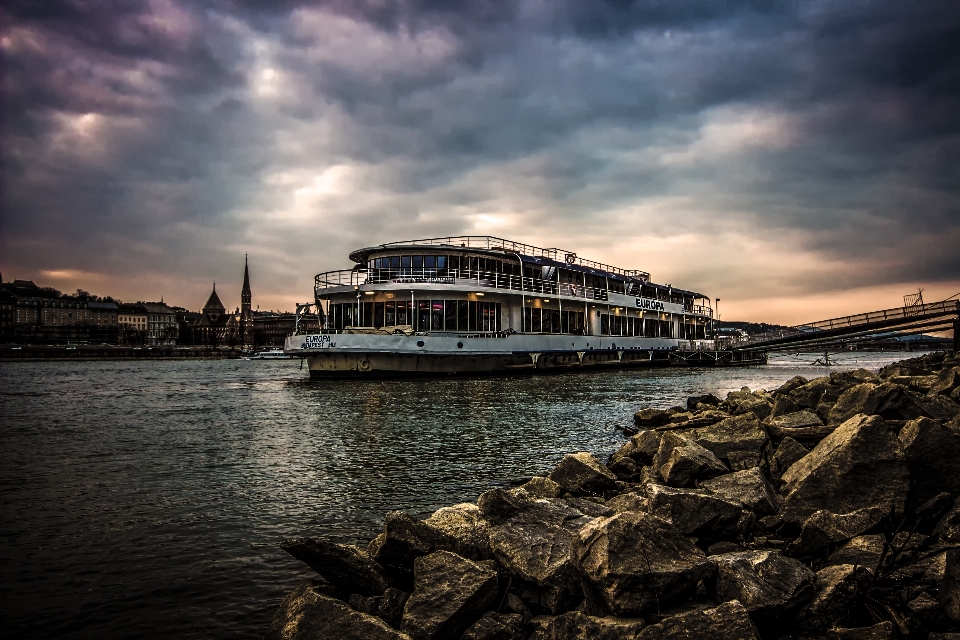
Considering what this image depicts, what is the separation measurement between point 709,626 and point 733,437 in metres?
5.76

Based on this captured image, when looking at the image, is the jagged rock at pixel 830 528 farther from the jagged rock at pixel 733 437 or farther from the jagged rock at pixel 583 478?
the jagged rock at pixel 733 437

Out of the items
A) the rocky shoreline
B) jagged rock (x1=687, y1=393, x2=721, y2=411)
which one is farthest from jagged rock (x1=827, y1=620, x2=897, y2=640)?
jagged rock (x1=687, y1=393, x2=721, y2=411)

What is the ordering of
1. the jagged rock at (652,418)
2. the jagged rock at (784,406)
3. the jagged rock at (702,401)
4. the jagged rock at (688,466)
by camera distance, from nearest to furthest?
the jagged rock at (688,466), the jagged rock at (784,406), the jagged rock at (652,418), the jagged rock at (702,401)

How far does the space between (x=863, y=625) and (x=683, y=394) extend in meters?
22.6

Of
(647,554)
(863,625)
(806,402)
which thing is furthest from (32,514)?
(806,402)

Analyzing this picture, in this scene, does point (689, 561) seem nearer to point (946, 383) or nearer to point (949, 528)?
point (949, 528)

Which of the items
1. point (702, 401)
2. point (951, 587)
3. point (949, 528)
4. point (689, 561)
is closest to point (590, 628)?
point (689, 561)

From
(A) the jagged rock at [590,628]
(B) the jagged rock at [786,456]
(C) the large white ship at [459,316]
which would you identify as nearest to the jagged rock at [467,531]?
(A) the jagged rock at [590,628]

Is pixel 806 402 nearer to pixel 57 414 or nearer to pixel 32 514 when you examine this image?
pixel 32 514

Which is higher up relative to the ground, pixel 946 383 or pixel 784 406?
pixel 946 383

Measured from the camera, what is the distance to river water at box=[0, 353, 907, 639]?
17.3 ft

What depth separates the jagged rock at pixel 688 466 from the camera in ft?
23.0

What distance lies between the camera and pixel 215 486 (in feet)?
30.3

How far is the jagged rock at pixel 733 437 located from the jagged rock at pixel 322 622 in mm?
5968
